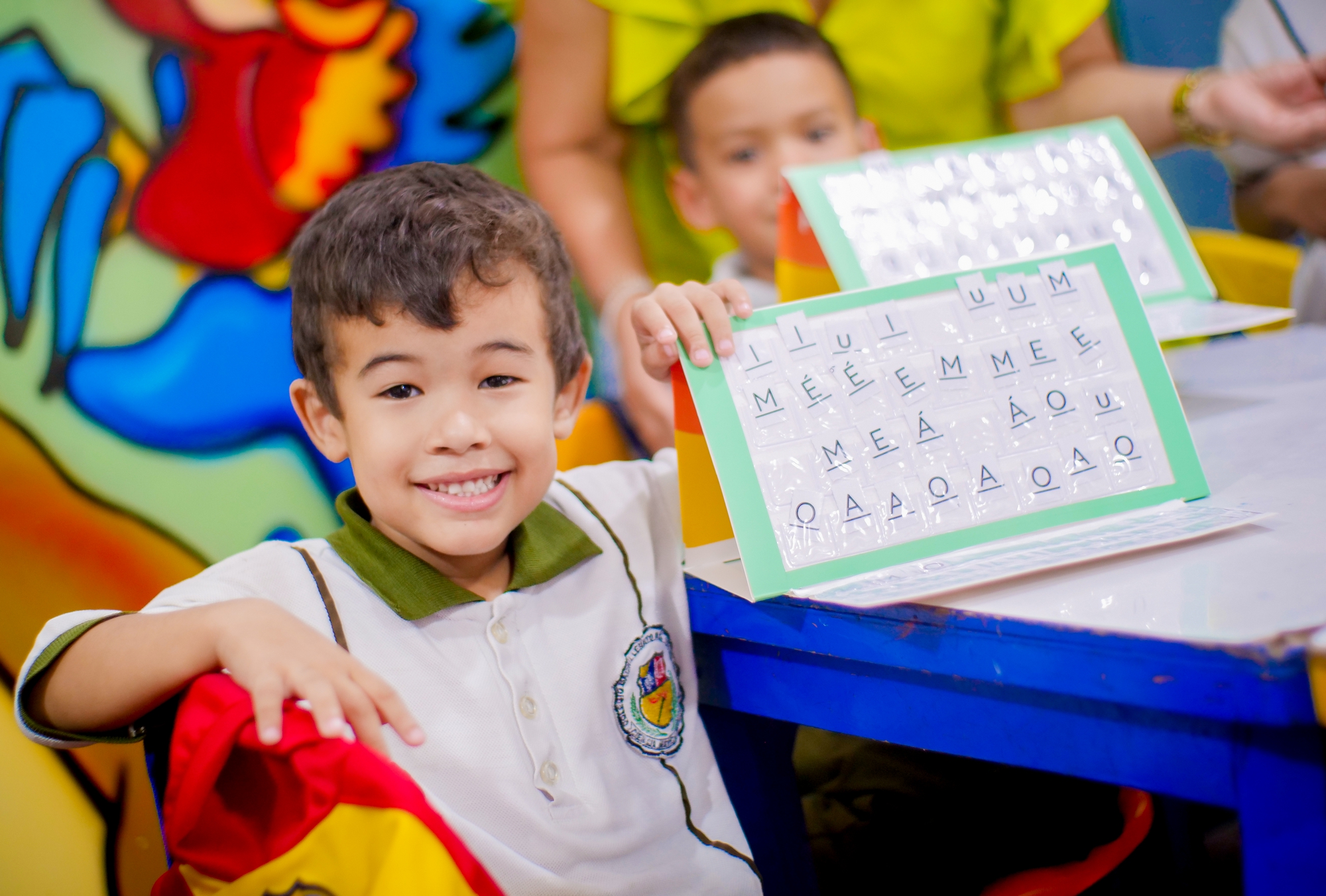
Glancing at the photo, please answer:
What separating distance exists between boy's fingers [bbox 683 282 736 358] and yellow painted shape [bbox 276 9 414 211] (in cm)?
70

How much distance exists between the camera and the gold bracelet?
1329mm

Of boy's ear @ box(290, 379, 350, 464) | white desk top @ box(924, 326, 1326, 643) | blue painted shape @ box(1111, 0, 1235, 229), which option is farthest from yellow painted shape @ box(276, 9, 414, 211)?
blue painted shape @ box(1111, 0, 1235, 229)

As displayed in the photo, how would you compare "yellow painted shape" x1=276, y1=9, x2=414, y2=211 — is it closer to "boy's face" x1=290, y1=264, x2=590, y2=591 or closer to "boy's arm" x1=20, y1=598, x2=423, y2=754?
"boy's face" x1=290, y1=264, x2=590, y2=591

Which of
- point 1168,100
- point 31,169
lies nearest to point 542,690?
point 31,169

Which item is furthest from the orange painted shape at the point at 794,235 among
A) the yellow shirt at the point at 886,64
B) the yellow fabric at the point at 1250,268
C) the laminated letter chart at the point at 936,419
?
the yellow fabric at the point at 1250,268

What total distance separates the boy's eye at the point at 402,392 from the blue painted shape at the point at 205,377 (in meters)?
0.51

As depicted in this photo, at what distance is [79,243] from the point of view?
1.03 m

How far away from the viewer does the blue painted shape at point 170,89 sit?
→ 3.52 feet

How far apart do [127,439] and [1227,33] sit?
186cm

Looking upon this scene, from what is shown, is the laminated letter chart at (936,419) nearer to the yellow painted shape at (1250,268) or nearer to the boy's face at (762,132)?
the boy's face at (762,132)

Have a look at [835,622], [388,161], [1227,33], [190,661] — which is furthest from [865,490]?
[1227,33]

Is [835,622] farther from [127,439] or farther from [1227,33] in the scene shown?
[1227,33]

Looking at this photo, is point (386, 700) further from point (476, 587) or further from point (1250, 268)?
point (1250, 268)

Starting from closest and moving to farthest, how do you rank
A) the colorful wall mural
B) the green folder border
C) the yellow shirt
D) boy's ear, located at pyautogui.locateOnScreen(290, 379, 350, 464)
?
boy's ear, located at pyautogui.locateOnScreen(290, 379, 350, 464) → the green folder border → the colorful wall mural → the yellow shirt
